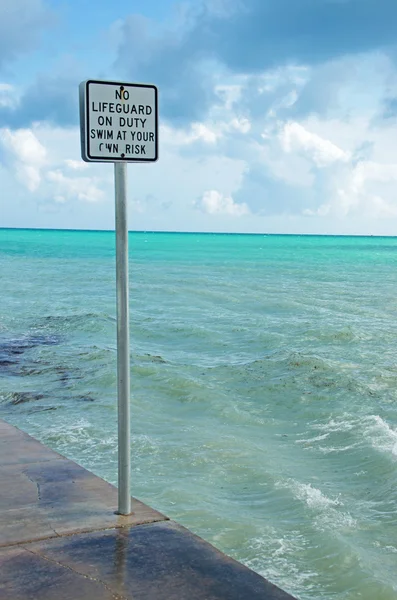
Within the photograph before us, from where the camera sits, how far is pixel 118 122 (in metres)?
4.66

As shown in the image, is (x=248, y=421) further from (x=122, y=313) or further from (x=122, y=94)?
(x=122, y=94)

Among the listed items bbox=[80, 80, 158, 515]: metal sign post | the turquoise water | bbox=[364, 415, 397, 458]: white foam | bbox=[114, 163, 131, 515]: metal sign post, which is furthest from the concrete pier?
bbox=[364, 415, 397, 458]: white foam

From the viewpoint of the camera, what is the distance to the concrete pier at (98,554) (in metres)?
3.95

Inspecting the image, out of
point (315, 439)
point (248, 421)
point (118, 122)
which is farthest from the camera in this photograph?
point (248, 421)

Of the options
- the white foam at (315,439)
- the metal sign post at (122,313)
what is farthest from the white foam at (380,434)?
the metal sign post at (122,313)

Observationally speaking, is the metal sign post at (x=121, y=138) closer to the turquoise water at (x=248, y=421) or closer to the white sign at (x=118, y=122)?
A: the white sign at (x=118, y=122)

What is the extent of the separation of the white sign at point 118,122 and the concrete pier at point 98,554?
7.59 ft

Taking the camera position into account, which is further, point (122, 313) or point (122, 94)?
point (122, 313)

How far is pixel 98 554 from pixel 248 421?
6334mm

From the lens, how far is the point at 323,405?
450 inches

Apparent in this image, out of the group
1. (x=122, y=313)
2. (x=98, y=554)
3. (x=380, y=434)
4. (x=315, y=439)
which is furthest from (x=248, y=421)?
(x=98, y=554)

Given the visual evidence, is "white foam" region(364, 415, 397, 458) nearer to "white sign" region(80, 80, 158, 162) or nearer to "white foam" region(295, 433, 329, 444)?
"white foam" region(295, 433, 329, 444)

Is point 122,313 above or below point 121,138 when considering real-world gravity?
below

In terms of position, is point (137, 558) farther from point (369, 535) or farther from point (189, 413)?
point (189, 413)
